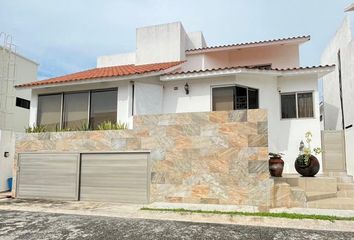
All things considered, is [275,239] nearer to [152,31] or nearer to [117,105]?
[117,105]

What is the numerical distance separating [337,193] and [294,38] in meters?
9.40

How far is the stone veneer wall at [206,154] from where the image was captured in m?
9.59

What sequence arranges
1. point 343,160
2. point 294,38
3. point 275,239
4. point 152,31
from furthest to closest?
point 152,31 < point 294,38 < point 343,160 < point 275,239

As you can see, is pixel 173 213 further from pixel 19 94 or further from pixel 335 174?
pixel 19 94

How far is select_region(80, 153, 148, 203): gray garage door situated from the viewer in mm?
10961

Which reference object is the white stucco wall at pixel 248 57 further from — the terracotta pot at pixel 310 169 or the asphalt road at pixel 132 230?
the asphalt road at pixel 132 230

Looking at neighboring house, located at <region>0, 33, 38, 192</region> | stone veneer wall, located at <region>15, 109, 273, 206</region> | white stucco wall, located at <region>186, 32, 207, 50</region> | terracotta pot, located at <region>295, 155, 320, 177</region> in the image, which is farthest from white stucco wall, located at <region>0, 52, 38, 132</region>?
terracotta pot, located at <region>295, 155, 320, 177</region>

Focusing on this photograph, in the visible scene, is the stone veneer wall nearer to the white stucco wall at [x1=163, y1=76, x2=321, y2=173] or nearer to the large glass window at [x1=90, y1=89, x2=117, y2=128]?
the large glass window at [x1=90, y1=89, x2=117, y2=128]

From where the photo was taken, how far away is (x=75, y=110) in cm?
1341

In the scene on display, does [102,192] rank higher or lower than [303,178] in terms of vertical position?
lower

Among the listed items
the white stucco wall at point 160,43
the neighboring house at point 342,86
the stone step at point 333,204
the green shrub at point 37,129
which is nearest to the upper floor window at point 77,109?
the green shrub at point 37,129

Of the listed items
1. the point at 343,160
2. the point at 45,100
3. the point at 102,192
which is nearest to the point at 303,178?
the point at 343,160

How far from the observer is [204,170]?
1012cm

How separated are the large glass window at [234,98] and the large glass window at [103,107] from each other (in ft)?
16.1
